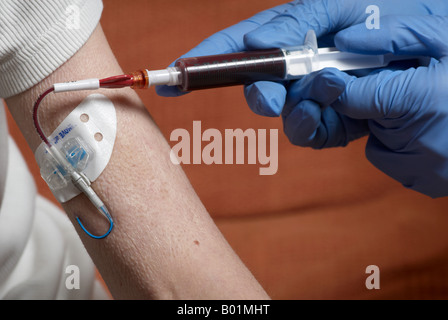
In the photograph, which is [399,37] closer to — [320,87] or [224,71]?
[320,87]

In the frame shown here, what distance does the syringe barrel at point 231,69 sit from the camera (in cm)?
83

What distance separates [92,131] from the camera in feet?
2.56

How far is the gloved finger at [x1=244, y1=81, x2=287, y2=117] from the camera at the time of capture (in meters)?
0.87

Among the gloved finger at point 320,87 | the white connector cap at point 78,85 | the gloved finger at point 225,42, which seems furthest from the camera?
the gloved finger at point 225,42

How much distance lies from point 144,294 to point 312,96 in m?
0.46

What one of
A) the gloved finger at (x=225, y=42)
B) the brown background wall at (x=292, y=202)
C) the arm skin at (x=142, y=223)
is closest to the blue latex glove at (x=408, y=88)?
the gloved finger at (x=225, y=42)

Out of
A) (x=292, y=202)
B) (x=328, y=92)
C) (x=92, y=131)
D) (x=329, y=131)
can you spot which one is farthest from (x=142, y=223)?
(x=292, y=202)

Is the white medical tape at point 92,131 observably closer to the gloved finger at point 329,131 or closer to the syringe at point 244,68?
the syringe at point 244,68

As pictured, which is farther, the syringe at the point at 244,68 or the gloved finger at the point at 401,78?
the gloved finger at the point at 401,78

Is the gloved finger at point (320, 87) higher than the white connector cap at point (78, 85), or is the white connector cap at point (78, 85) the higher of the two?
the white connector cap at point (78, 85)

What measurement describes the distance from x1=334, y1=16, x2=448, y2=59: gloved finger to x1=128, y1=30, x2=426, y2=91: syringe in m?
0.03

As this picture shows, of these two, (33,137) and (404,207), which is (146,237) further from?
(404,207)

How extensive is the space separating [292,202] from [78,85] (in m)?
0.94

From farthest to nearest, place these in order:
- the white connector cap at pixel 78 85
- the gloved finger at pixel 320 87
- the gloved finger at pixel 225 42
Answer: the gloved finger at pixel 225 42
the gloved finger at pixel 320 87
the white connector cap at pixel 78 85
